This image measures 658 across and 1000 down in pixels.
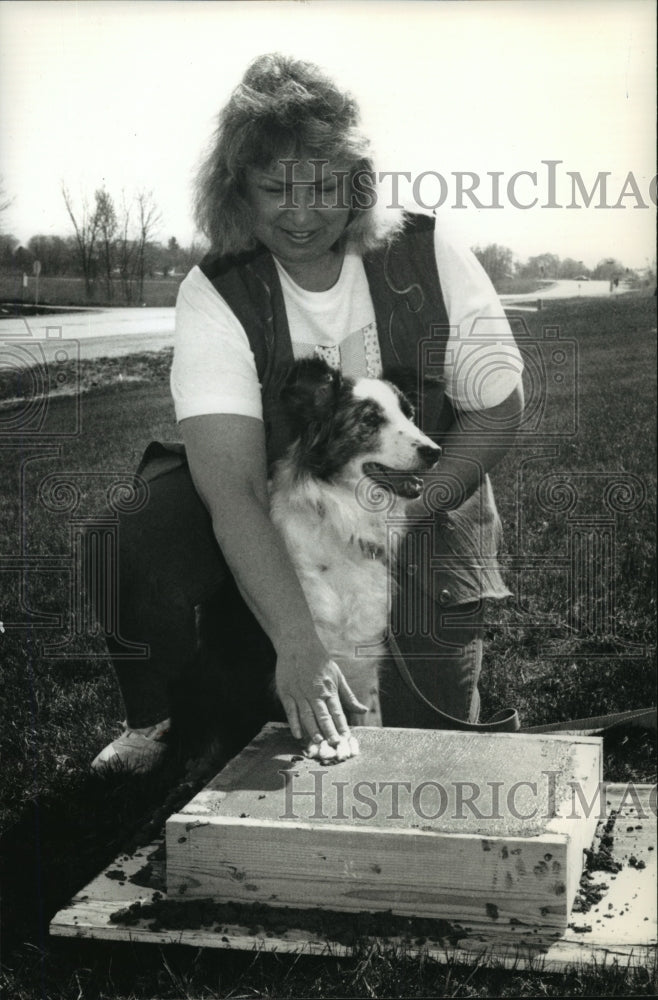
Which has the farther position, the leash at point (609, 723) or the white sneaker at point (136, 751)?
the leash at point (609, 723)

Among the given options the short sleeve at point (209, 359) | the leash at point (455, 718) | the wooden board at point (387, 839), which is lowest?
the wooden board at point (387, 839)

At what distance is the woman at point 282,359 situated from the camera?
2.74 meters

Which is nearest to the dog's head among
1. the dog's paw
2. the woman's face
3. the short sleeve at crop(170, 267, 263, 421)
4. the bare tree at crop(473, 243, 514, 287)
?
the short sleeve at crop(170, 267, 263, 421)

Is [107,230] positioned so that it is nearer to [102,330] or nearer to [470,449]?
[102,330]

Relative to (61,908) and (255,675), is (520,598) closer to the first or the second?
(255,675)

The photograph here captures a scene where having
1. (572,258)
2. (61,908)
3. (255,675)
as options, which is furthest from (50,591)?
(572,258)

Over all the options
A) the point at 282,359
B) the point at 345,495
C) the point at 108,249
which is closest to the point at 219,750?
the point at 345,495

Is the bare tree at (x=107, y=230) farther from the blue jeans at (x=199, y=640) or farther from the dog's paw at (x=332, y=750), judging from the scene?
the dog's paw at (x=332, y=750)

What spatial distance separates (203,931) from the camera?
262cm

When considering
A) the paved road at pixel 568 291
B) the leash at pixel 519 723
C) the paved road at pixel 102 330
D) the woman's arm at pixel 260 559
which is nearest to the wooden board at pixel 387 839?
the woman's arm at pixel 260 559

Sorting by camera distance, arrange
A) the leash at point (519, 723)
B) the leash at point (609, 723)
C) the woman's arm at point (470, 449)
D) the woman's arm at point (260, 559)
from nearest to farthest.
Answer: the woman's arm at point (260, 559) < the woman's arm at point (470, 449) < the leash at point (519, 723) < the leash at point (609, 723)

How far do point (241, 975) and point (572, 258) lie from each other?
191 cm

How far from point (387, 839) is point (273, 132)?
1610 millimetres

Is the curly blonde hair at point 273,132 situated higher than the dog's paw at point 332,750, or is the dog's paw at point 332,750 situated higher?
the curly blonde hair at point 273,132
